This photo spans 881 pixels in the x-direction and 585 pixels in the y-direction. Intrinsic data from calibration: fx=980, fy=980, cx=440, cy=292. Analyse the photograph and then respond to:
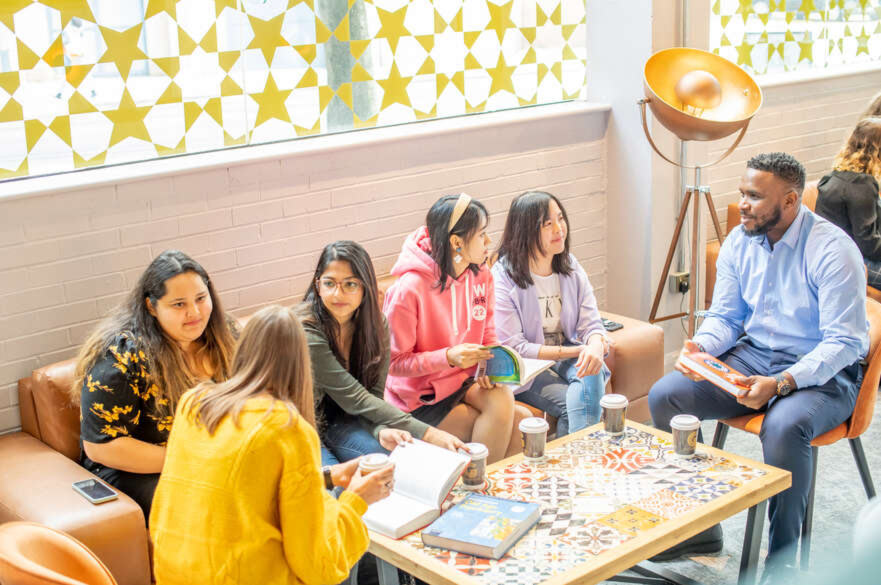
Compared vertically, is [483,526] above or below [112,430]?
below

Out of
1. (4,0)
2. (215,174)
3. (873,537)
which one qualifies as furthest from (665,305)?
(873,537)

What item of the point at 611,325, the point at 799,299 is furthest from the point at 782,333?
the point at 611,325

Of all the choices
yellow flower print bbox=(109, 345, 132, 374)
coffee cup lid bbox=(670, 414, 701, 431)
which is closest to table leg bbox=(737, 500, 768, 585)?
coffee cup lid bbox=(670, 414, 701, 431)

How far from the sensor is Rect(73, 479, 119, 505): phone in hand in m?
2.73

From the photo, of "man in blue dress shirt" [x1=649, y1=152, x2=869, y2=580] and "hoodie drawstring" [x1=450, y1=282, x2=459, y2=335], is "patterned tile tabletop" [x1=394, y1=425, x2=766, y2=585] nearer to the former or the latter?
"man in blue dress shirt" [x1=649, y1=152, x2=869, y2=580]

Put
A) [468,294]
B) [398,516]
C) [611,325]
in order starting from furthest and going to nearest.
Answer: [611,325] < [468,294] < [398,516]

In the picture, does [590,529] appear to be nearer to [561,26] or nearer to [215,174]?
[215,174]

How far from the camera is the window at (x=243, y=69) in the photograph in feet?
11.0

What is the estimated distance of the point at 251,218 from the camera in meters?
3.82

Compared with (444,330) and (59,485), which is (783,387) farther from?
(59,485)

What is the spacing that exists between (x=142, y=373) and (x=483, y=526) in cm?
112

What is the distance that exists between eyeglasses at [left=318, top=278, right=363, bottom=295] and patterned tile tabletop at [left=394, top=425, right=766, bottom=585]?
73 cm

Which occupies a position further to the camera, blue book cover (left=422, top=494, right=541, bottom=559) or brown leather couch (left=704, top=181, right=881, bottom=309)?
brown leather couch (left=704, top=181, right=881, bottom=309)

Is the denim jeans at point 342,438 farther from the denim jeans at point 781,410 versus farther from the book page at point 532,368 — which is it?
the denim jeans at point 781,410
